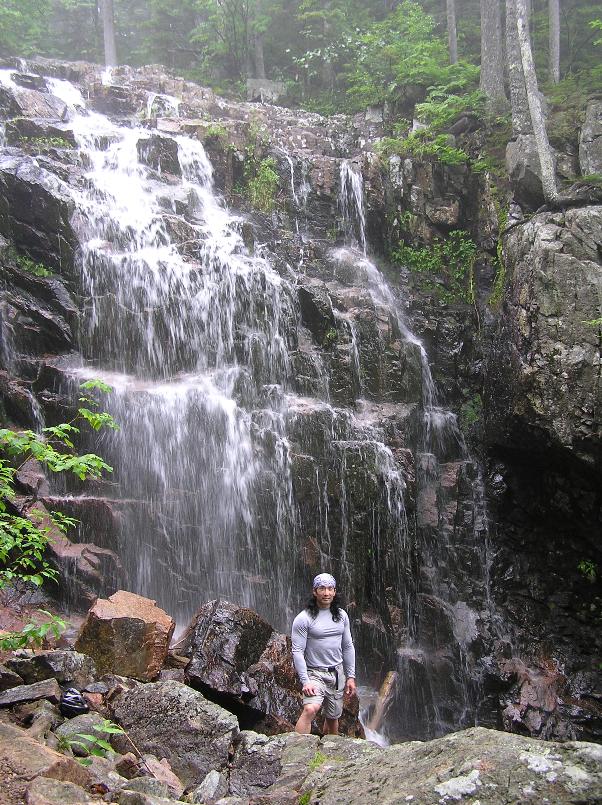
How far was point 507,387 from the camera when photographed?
11.8m

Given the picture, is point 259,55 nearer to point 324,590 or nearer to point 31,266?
point 31,266

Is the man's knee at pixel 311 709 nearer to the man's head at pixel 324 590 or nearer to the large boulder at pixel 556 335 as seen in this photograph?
the man's head at pixel 324 590

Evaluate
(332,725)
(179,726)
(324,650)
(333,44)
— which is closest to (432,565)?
(332,725)

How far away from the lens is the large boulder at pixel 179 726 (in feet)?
15.7

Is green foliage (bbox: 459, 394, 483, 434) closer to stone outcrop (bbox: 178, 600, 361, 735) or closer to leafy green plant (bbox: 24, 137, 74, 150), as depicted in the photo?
stone outcrop (bbox: 178, 600, 361, 735)

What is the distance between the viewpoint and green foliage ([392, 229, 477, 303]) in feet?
47.2

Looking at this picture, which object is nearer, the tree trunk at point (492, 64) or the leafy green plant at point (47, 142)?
the leafy green plant at point (47, 142)

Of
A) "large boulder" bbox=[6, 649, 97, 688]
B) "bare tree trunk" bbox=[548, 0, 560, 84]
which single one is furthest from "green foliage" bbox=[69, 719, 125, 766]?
"bare tree trunk" bbox=[548, 0, 560, 84]

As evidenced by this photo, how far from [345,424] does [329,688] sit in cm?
615

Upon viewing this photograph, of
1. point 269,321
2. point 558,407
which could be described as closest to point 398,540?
point 558,407

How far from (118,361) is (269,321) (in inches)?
126

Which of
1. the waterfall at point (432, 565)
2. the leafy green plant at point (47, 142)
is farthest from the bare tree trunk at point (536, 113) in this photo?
the leafy green plant at point (47, 142)

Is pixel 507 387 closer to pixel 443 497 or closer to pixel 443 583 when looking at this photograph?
pixel 443 497

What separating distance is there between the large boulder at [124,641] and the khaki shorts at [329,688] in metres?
1.97
